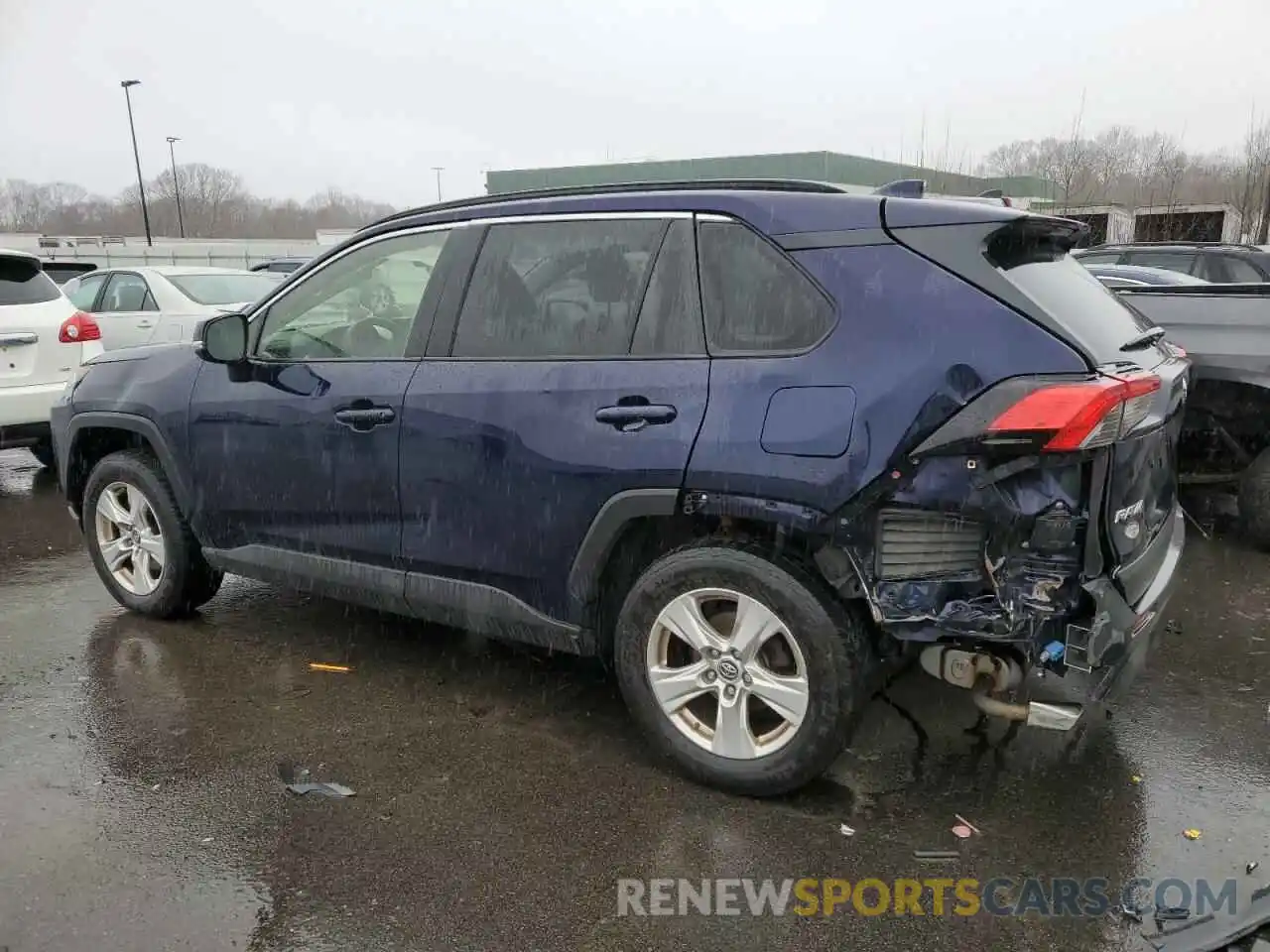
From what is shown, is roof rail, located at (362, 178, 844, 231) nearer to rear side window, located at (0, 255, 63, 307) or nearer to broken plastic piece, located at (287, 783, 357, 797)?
broken plastic piece, located at (287, 783, 357, 797)

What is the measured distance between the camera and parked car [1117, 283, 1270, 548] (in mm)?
5211

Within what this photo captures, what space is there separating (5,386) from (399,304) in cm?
484

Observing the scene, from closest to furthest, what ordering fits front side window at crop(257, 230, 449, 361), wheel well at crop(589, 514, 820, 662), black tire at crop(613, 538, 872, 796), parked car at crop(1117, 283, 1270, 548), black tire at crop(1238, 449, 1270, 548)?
black tire at crop(613, 538, 872, 796), wheel well at crop(589, 514, 820, 662), front side window at crop(257, 230, 449, 361), parked car at crop(1117, 283, 1270, 548), black tire at crop(1238, 449, 1270, 548)

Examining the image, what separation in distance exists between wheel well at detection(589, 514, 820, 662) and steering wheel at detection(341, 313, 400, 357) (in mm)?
1255

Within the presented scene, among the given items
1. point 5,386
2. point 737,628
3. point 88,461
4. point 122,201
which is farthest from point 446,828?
point 122,201

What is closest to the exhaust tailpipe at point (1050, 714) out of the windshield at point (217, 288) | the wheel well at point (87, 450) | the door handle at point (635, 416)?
the door handle at point (635, 416)

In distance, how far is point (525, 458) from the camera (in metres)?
3.25

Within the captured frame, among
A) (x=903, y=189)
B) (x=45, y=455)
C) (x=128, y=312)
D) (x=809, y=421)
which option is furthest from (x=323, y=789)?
(x=128, y=312)

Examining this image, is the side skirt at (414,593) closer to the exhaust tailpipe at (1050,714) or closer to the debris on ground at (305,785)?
the debris on ground at (305,785)

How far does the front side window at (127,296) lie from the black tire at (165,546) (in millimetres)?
6538

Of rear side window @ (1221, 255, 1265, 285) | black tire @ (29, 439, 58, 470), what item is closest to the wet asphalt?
black tire @ (29, 439, 58, 470)

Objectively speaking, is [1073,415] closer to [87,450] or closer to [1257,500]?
[1257,500]

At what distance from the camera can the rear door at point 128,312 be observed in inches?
408

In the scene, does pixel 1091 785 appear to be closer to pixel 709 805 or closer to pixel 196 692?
pixel 709 805
